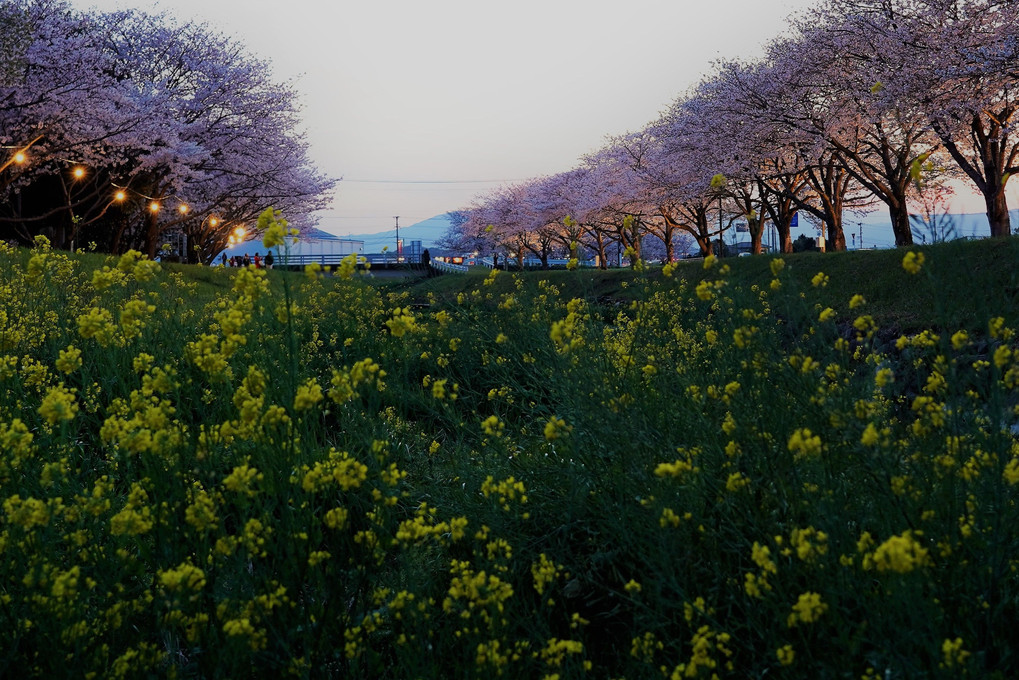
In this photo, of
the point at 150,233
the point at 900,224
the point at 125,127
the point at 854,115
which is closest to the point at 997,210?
the point at 900,224

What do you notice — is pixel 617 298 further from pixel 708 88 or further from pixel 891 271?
pixel 708 88

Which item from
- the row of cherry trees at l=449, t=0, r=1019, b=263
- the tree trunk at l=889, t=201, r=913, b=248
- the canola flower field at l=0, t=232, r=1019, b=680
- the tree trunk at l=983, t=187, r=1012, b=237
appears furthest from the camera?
the tree trunk at l=889, t=201, r=913, b=248

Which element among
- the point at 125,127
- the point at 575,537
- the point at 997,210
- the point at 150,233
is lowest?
the point at 575,537

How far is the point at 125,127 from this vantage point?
22609 mm

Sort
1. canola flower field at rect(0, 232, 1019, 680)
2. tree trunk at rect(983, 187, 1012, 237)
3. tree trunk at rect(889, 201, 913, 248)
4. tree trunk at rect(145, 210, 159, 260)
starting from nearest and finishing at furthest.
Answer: canola flower field at rect(0, 232, 1019, 680) → tree trunk at rect(983, 187, 1012, 237) → tree trunk at rect(889, 201, 913, 248) → tree trunk at rect(145, 210, 159, 260)

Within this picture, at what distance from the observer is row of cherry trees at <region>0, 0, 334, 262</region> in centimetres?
2130

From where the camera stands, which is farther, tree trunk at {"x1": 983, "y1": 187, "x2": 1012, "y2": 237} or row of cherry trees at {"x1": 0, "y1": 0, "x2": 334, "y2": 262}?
row of cherry trees at {"x1": 0, "y1": 0, "x2": 334, "y2": 262}

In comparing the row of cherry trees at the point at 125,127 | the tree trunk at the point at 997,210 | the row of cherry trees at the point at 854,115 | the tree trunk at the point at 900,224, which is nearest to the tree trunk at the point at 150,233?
the row of cherry trees at the point at 125,127

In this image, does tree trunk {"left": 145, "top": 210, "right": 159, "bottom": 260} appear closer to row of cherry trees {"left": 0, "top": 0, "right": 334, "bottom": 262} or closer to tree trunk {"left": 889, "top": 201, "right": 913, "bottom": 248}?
row of cherry trees {"left": 0, "top": 0, "right": 334, "bottom": 262}

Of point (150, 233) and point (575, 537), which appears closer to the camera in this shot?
point (575, 537)

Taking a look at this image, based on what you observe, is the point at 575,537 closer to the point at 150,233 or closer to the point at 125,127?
the point at 125,127

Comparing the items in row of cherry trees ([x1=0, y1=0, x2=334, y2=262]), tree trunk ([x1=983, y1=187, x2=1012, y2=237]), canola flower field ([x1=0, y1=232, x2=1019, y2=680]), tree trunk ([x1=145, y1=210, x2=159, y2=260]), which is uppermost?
row of cherry trees ([x1=0, y1=0, x2=334, y2=262])

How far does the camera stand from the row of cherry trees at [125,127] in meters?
21.3

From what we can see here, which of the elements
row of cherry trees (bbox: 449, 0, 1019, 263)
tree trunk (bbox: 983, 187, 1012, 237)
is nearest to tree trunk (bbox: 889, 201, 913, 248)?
row of cherry trees (bbox: 449, 0, 1019, 263)
